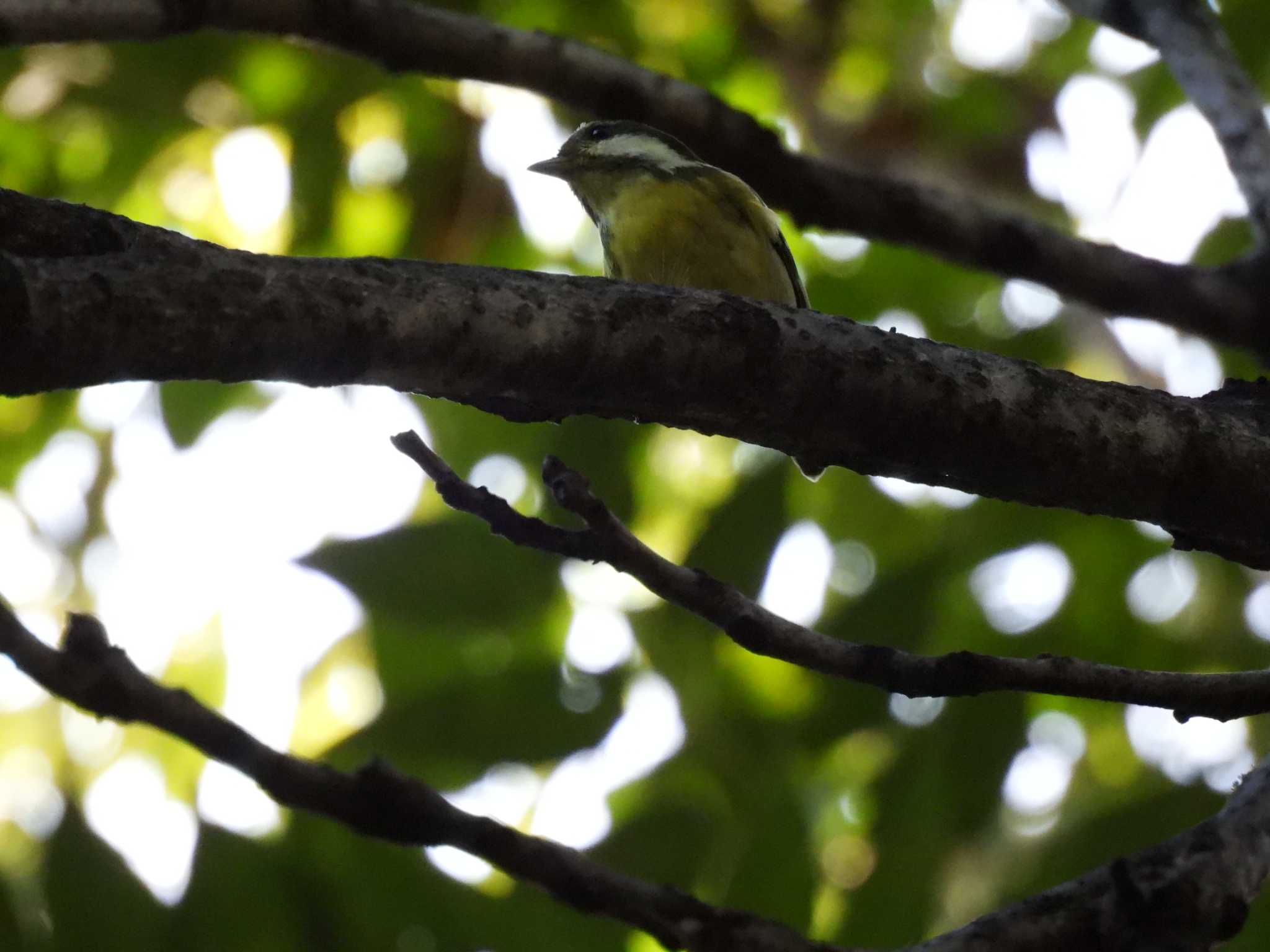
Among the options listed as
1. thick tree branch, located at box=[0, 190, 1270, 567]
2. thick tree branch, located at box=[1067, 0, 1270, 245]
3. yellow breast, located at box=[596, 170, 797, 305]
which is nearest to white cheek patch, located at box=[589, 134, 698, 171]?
yellow breast, located at box=[596, 170, 797, 305]

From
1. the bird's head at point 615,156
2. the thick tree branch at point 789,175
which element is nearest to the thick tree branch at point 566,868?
the thick tree branch at point 789,175

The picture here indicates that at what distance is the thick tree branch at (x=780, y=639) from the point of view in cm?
178

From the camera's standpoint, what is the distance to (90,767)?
3336 millimetres

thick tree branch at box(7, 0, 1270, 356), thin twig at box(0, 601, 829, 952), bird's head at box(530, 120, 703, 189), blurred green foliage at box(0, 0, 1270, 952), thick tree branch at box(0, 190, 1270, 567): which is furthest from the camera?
bird's head at box(530, 120, 703, 189)

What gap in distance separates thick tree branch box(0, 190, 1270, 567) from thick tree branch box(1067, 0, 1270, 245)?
1324mm

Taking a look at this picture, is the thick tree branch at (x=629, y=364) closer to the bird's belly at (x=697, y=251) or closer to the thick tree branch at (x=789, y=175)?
the thick tree branch at (x=789, y=175)

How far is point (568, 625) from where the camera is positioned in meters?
2.82

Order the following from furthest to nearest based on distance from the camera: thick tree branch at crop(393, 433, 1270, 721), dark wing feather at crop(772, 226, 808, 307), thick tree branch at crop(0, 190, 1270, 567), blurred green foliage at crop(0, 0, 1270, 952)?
1. dark wing feather at crop(772, 226, 808, 307)
2. blurred green foliage at crop(0, 0, 1270, 952)
3. thick tree branch at crop(393, 433, 1270, 721)
4. thick tree branch at crop(0, 190, 1270, 567)

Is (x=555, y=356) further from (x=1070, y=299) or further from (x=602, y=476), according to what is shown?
(x=1070, y=299)

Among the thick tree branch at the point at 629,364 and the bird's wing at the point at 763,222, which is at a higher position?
the bird's wing at the point at 763,222

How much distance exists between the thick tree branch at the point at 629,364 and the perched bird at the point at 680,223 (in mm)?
1921

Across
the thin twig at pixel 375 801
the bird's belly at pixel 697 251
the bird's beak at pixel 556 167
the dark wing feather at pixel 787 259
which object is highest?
the bird's beak at pixel 556 167

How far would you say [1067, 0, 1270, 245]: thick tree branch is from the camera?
3.45 meters

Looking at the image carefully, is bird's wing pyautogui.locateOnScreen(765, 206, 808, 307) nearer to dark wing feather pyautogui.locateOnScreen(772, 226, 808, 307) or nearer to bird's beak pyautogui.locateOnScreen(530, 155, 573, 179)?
dark wing feather pyautogui.locateOnScreen(772, 226, 808, 307)
